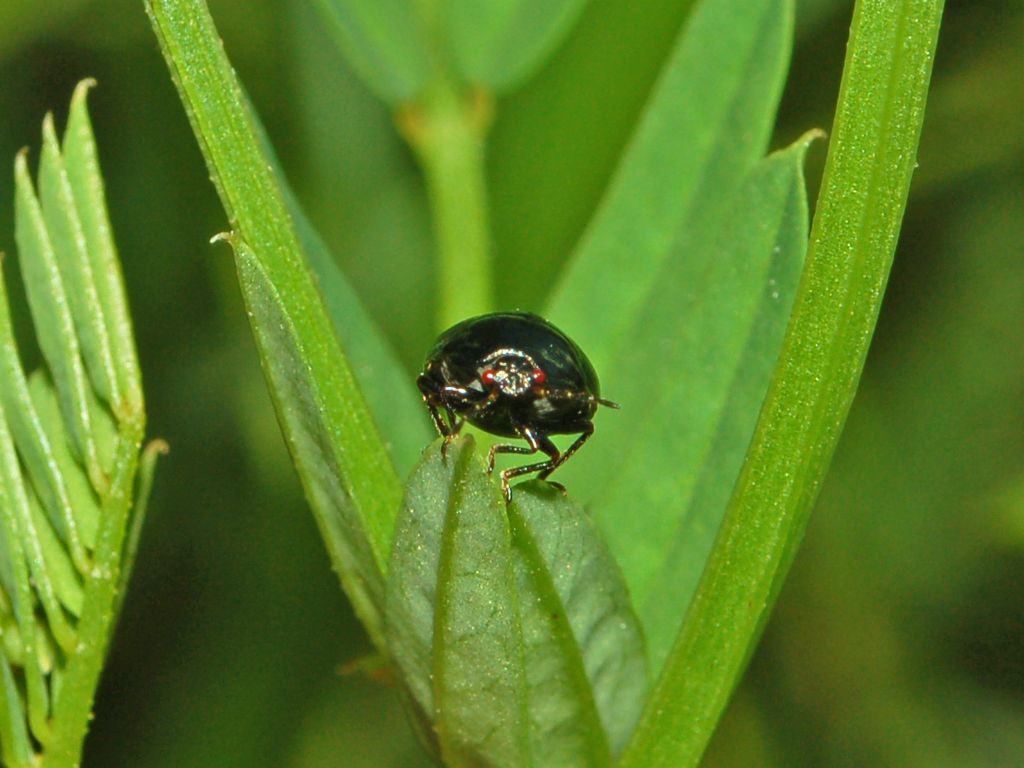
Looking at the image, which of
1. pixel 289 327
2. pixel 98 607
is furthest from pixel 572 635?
pixel 98 607

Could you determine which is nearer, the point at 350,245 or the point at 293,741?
the point at 293,741

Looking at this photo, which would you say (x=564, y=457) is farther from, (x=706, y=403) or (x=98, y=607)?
(x=98, y=607)

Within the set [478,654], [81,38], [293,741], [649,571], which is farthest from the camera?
[81,38]

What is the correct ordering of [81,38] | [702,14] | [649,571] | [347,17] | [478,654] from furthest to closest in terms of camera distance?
[81,38]
[347,17]
[702,14]
[649,571]
[478,654]

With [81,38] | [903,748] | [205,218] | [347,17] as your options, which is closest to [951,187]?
[903,748]

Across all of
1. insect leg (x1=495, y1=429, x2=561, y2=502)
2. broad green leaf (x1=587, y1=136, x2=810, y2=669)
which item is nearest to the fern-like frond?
insect leg (x1=495, y1=429, x2=561, y2=502)

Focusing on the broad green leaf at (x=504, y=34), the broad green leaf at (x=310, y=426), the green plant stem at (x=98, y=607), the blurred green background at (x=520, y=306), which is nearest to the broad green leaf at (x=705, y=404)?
the broad green leaf at (x=310, y=426)

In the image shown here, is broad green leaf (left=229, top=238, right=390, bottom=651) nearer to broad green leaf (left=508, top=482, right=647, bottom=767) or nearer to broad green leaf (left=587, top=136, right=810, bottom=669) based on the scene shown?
broad green leaf (left=508, top=482, right=647, bottom=767)

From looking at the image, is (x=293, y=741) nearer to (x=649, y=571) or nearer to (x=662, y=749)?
(x=649, y=571)
